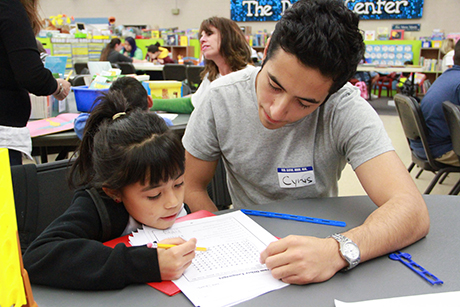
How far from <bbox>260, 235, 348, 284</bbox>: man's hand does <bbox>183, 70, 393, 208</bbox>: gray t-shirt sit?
0.41 m

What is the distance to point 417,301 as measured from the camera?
2.15 feet

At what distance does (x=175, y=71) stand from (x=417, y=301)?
576cm

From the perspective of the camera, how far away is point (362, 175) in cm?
102

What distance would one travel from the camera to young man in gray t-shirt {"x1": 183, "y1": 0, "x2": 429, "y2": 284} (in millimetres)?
781

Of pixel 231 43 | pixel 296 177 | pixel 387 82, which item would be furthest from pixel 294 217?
pixel 387 82

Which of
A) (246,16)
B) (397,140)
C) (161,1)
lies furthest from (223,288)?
(161,1)

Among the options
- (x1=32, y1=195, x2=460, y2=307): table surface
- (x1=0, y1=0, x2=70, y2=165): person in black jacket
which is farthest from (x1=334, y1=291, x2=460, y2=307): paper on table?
(x1=0, y1=0, x2=70, y2=165): person in black jacket

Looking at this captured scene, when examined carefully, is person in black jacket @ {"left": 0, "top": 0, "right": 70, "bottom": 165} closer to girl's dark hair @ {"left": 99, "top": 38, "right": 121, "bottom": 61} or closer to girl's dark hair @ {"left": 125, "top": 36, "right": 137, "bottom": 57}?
girl's dark hair @ {"left": 99, "top": 38, "right": 121, "bottom": 61}

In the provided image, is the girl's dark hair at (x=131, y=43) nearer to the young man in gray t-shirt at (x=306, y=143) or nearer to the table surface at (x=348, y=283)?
the young man in gray t-shirt at (x=306, y=143)

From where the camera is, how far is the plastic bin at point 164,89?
97.5 inches

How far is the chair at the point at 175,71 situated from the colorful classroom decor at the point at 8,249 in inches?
223

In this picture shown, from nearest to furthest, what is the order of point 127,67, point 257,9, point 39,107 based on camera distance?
1. point 39,107
2. point 127,67
3. point 257,9

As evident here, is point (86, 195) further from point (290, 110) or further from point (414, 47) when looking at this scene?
point (414, 47)

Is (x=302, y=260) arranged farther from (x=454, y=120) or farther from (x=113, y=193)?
(x=454, y=120)
